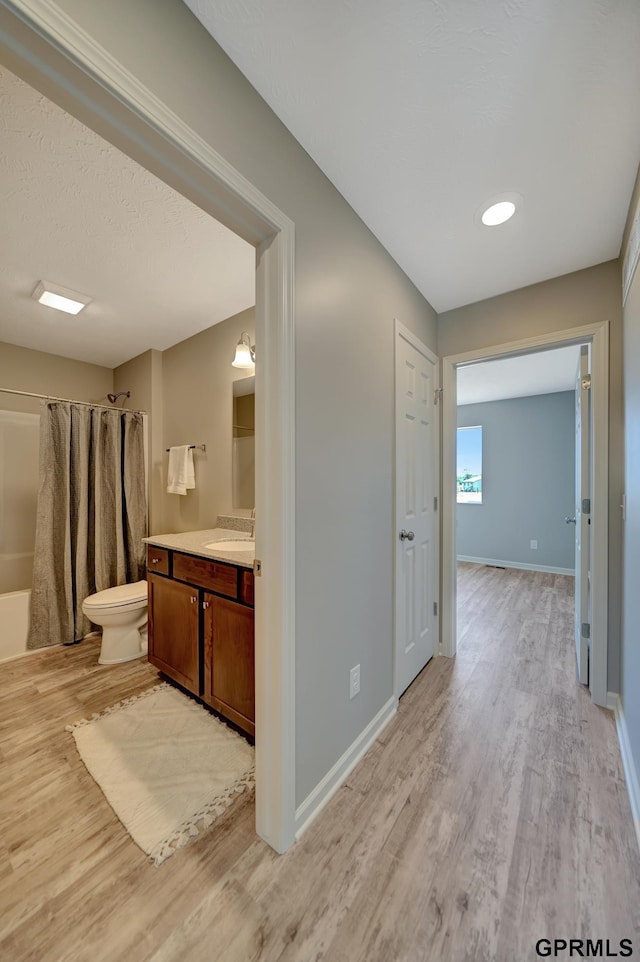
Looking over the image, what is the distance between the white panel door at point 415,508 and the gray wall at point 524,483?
325cm

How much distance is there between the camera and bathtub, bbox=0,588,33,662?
2475 mm

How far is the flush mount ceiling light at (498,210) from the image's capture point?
147 cm

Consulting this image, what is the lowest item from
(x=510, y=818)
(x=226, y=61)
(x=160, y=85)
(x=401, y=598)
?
(x=510, y=818)

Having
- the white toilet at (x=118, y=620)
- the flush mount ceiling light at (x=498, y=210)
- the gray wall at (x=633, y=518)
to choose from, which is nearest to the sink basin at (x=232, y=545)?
the white toilet at (x=118, y=620)

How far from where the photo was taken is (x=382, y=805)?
1313mm

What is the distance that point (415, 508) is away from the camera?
2084mm

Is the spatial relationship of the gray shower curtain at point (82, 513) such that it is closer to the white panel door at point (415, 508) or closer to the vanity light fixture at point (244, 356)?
the vanity light fixture at point (244, 356)

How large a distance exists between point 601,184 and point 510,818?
8.00ft

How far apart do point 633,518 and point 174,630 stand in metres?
2.24

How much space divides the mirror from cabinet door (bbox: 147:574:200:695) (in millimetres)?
790

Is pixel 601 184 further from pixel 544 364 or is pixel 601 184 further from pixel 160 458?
pixel 160 458

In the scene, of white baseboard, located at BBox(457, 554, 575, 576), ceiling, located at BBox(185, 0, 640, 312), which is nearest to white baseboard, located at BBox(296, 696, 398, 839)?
ceiling, located at BBox(185, 0, 640, 312)

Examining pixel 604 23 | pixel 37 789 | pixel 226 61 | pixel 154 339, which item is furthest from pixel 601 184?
pixel 37 789

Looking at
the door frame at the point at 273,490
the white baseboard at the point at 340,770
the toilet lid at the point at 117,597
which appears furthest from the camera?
the toilet lid at the point at 117,597
